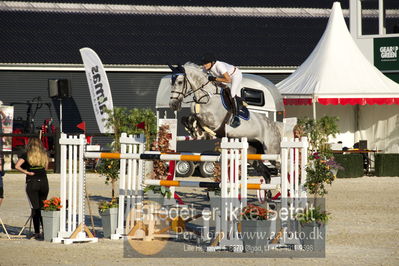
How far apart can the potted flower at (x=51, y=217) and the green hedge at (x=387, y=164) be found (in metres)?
14.6

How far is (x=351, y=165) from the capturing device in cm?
2488

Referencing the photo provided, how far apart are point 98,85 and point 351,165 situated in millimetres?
9271

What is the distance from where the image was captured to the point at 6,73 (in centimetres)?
3216

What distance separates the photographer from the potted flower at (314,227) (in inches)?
441

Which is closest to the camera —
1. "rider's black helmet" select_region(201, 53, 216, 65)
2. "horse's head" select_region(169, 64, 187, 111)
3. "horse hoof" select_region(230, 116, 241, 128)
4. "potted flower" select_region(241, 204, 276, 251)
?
"potted flower" select_region(241, 204, 276, 251)

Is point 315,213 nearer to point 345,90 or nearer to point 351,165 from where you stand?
point 351,165

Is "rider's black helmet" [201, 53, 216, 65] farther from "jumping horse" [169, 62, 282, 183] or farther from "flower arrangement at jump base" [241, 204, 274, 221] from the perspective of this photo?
"flower arrangement at jump base" [241, 204, 274, 221]

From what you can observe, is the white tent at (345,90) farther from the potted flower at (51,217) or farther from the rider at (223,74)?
the potted flower at (51,217)

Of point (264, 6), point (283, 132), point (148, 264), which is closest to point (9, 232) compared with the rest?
point (148, 264)

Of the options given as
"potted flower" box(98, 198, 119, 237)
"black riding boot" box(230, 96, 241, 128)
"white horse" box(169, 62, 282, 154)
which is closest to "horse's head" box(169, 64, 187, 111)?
"white horse" box(169, 62, 282, 154)

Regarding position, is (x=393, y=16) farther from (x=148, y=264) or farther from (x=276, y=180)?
(x=148, y=264)

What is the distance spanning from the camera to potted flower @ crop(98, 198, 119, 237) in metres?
12.8

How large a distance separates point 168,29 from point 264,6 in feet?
14.1

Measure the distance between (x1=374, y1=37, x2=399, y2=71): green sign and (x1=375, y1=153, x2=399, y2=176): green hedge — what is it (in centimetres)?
542
